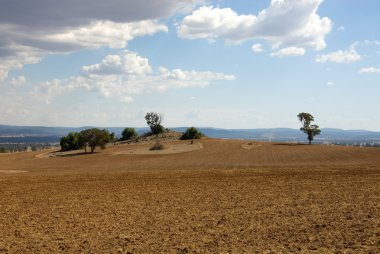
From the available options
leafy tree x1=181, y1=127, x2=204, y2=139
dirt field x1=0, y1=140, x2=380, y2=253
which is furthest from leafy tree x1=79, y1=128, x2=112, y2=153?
dirt field x1=0, y1=140, x2=380, y2=253

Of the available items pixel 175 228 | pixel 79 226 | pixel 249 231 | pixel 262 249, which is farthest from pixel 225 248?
pixel 79 226

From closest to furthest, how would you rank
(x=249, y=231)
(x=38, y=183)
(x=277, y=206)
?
(x=249, y=231) < (x=277, y=206) < (x=38, y=183)

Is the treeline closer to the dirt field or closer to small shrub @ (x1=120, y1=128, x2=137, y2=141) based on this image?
small shrub @ (x1=120, y1=128, x2=137, y2=141)

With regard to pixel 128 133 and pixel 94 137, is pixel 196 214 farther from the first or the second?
pixel 128 133

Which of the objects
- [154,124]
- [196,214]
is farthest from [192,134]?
[196,214]

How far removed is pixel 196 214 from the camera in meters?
23.3

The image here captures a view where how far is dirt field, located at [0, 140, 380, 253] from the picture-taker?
685 inches

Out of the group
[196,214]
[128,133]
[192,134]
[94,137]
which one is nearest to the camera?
[196,214]

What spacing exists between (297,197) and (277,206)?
3.63 metres

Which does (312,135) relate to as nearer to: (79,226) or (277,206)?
(277,206)

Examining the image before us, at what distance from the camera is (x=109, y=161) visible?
75375mm

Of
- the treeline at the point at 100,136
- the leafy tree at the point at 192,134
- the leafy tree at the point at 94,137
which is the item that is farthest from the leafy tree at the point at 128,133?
the leafy tree at the point at 94,137

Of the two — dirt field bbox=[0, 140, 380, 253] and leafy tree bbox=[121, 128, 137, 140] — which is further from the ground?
leafy tree bbox=[121, 128, 137, 140]

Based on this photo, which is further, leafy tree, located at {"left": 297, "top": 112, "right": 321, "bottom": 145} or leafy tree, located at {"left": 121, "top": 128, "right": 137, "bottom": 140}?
leafy tree, located at {"left": 121, "top": 128, "right": 137, "bottom": 140}
